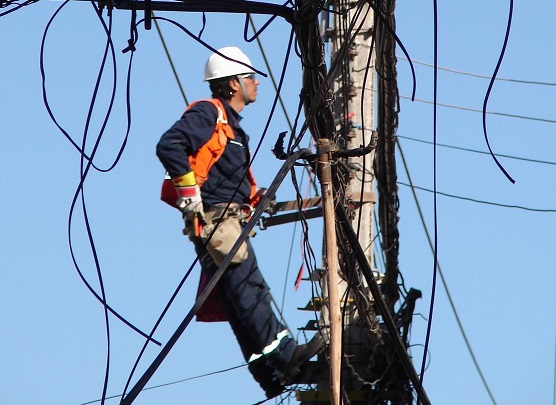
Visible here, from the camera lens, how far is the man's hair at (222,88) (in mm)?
9805

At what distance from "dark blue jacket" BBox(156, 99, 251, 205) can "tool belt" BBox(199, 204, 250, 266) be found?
0.29ft

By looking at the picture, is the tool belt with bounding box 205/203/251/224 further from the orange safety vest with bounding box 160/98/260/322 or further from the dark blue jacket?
the orange safety vest with bounding box 160/98/260/322

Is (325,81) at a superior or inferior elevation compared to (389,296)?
superior

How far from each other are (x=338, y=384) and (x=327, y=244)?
72 centimetres

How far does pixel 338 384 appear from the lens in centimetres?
650

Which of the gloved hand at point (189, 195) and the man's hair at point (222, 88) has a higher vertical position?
the man's hair at point (222, 88)

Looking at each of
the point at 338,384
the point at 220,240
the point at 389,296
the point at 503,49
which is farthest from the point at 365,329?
the point at 503,49

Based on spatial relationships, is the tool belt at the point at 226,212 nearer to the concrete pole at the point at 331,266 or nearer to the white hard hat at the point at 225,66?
the white hard hat at the point at 225,66

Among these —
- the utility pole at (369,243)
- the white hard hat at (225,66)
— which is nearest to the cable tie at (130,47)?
the utility pole at (369,243)

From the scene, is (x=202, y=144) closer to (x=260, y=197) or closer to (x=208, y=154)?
(x=208, y=154)

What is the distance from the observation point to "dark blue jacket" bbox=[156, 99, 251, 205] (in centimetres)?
924

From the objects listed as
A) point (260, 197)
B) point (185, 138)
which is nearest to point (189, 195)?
point (185, 138)

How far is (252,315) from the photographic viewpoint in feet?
30.6

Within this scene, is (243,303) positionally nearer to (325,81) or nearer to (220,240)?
(220,240)
